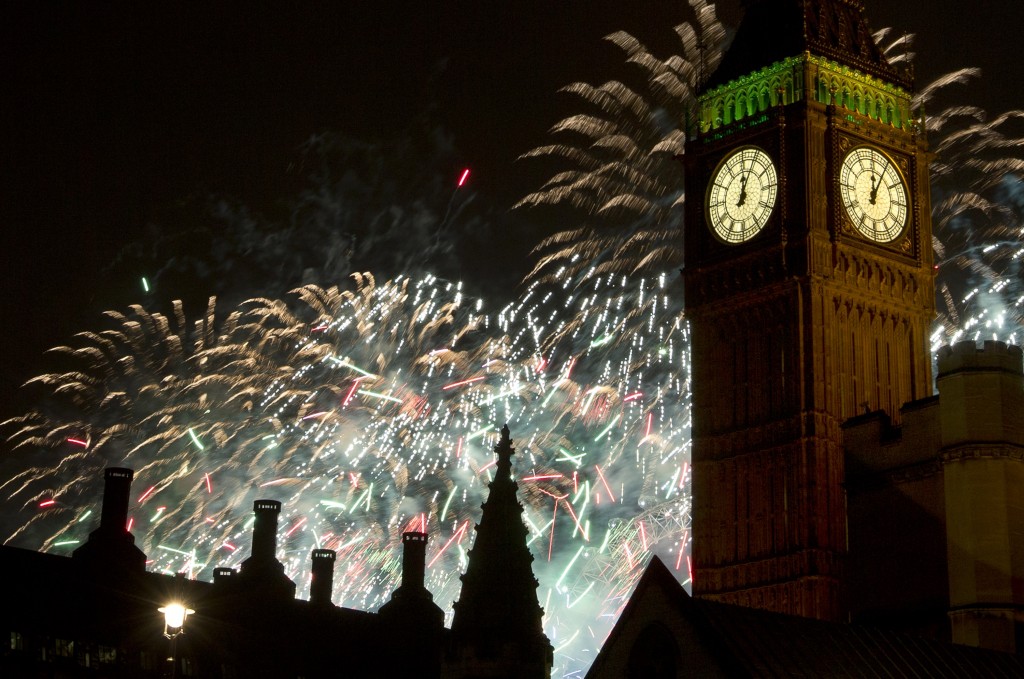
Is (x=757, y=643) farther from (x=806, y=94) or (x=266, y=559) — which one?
(x=806, y=94)

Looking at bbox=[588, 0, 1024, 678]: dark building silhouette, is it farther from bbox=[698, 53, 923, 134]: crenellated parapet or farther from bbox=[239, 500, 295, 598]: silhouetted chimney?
bbox=[239, 500, 295, 598]: silhouetted chimney

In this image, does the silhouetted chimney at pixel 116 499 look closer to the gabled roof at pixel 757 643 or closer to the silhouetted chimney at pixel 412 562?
the silhouetted chimney at pixel 412 562

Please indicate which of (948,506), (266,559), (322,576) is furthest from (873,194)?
(266,559)

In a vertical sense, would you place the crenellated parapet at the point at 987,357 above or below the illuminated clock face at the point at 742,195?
below

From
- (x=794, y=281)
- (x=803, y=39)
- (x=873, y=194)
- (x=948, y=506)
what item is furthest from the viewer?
(x=803, y=39)

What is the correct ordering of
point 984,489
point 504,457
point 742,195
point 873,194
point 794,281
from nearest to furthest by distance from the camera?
1. point 504,457
2. point 984,489
3. point 794,281
4. point 873,194
5. point 742,195

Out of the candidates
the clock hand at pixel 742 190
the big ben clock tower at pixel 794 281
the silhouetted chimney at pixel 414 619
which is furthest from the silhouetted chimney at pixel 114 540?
the clock hand at pixel 742 190
